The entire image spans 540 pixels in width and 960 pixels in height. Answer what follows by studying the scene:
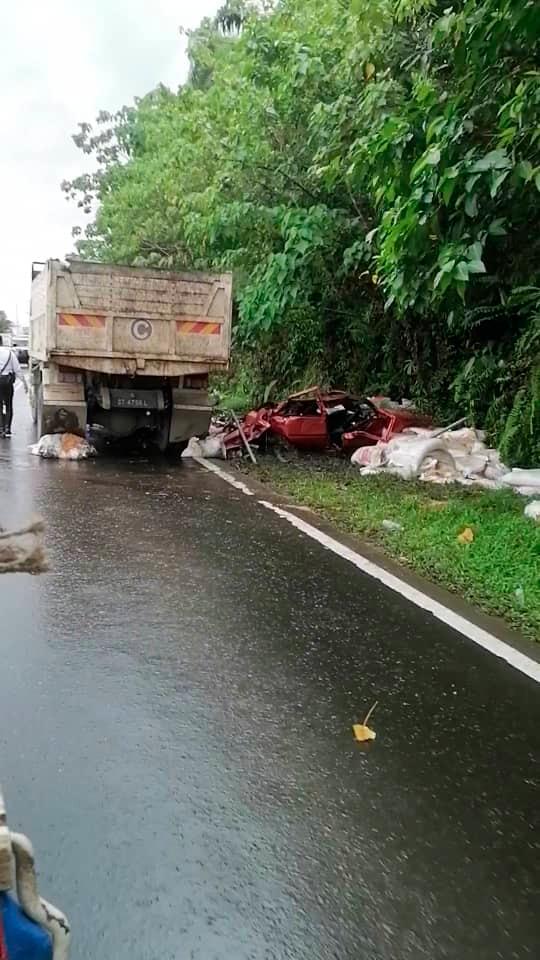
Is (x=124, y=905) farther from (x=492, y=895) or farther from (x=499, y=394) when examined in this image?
(x=499, y=394)

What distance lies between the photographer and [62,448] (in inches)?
479

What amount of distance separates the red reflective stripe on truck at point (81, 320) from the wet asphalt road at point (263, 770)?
5.92m

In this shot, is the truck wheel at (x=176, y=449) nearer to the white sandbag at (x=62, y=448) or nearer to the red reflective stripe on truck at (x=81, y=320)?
the white sandbag at (x=62, y=448)

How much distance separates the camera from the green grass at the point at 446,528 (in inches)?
237

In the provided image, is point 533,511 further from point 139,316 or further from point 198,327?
point 139,316

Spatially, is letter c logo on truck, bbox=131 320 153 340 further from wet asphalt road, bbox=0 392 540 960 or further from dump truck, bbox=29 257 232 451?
wet asphalt road, bbox=0 392 540 960

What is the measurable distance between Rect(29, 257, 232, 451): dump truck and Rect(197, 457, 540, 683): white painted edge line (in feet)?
12.3

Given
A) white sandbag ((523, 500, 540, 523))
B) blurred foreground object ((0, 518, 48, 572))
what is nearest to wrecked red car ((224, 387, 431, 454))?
white sandbag ((523, 500, 540, 523))

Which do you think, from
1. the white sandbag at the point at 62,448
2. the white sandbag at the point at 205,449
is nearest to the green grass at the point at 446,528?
the white sandbag at the point at 205,449

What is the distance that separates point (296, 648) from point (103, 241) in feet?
91.4

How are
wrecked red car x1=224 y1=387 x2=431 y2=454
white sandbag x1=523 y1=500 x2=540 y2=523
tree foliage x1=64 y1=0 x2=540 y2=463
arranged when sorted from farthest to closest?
1. wrecked red car x1=224 y1=387 x2=431 y2=454
2. white sandbag x1=523 y1=500 x2=540 y2=523
3. tree foliage x1=64 y1=0 x2=540 y2=463

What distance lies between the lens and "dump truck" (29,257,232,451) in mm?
11547

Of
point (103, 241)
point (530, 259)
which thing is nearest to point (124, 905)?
point (530, 259)

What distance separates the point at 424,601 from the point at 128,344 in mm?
7096
